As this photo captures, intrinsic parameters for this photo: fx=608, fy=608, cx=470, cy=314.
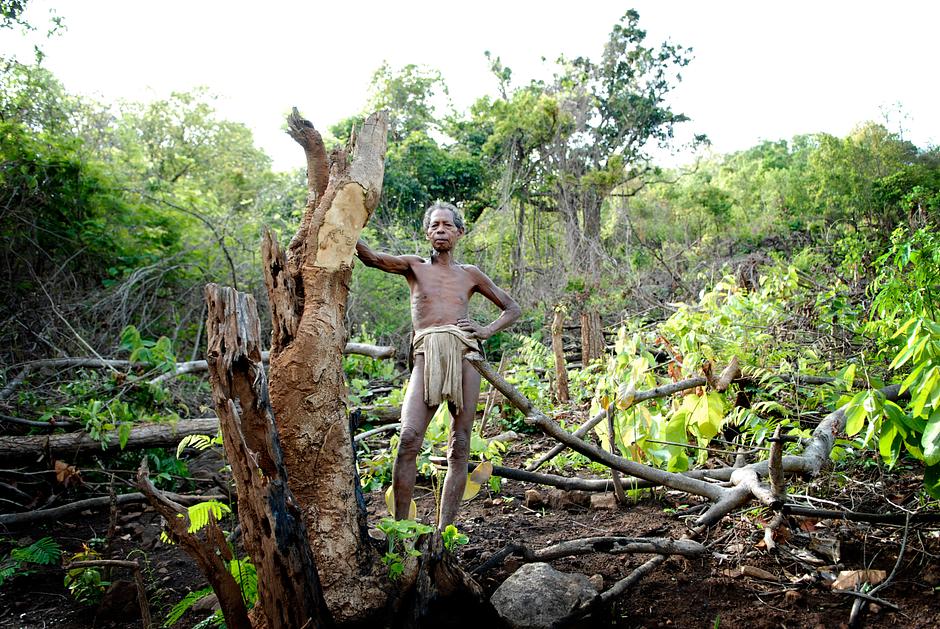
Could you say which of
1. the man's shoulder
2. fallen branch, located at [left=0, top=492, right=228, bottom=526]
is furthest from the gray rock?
fallen branch, located at [left=0, top=492, right=228, bottom=526]

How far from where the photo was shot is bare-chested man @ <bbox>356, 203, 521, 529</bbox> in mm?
3119

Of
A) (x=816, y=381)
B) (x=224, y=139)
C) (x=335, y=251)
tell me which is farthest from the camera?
(x=224, y=139)

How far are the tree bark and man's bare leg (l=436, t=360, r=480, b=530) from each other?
931mm

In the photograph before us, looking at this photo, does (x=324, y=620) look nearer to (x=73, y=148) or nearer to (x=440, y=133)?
(x=73, y=148)

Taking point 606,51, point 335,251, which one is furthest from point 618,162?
point 335,251

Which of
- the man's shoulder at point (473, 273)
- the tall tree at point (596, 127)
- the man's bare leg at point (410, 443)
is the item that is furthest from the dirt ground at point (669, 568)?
the tall tree at point (596, 127)

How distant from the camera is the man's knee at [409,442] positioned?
10.1ft

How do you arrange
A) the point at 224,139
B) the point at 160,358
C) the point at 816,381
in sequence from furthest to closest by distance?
the point at 224,139 < the point at 160,358 < the point at 816,381

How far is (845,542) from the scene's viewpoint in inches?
110

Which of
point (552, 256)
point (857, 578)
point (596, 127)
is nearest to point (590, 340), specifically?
point (857, 578)

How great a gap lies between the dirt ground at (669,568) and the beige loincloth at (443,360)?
0.85m

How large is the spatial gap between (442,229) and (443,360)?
2.45 feet

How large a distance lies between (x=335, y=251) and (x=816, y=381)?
311 cm

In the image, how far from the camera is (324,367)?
2.39 meters
